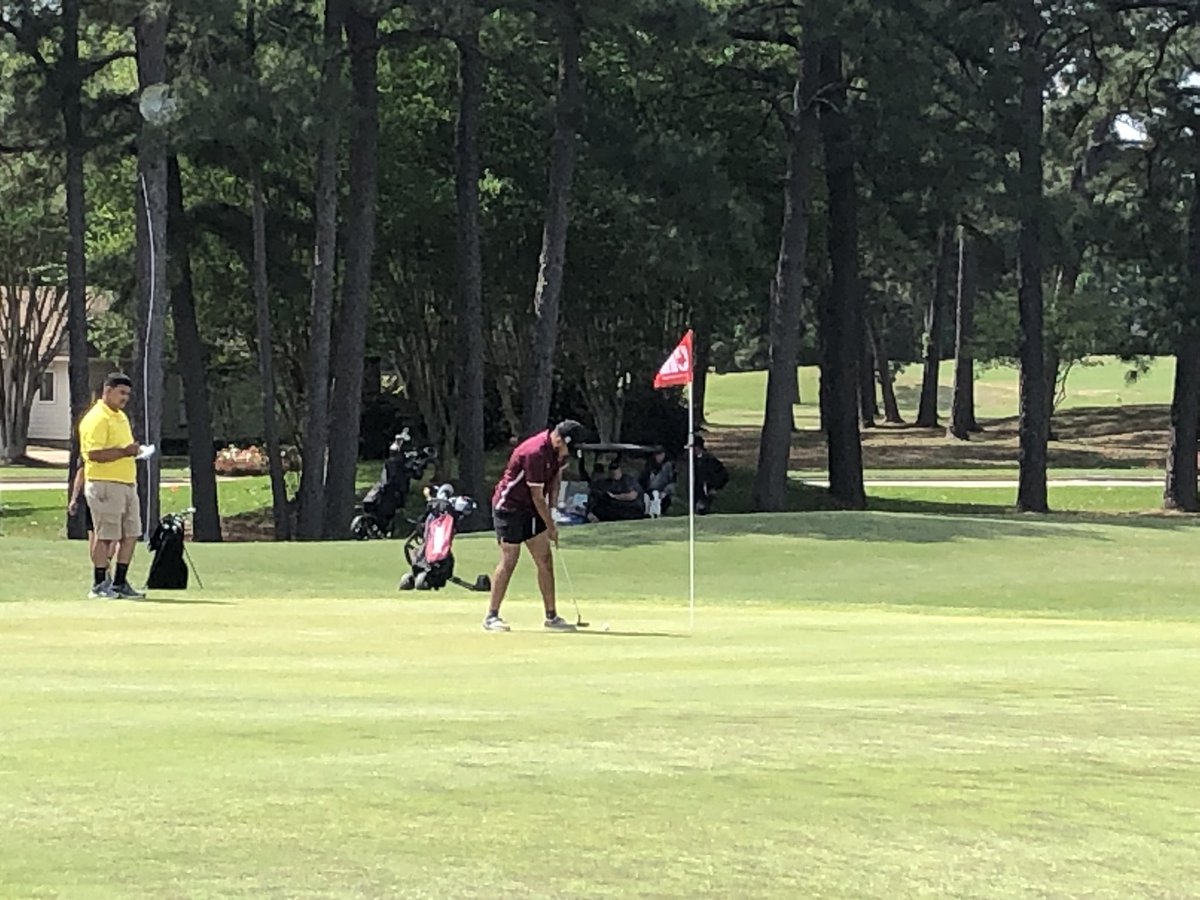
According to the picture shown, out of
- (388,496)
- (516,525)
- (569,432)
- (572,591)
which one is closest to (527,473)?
(516,525)

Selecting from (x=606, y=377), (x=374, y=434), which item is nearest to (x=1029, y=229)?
(x=606, y=377)

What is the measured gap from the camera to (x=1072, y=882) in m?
5.56

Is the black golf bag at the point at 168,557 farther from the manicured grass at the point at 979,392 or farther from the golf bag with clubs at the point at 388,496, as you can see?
the manicured grass at the point at 979,392

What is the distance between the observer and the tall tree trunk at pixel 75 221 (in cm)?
3259

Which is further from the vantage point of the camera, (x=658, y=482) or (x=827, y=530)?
(x=658, y=482)

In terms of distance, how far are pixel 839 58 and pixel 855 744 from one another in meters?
29.6

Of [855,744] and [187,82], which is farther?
[187,82]

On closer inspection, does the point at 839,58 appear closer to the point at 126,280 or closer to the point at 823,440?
the point at 126,280

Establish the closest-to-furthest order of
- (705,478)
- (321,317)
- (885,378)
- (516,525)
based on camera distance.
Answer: (516,525), (321,317), (705,478), (885,378)

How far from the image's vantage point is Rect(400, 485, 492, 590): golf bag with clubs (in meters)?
19.0

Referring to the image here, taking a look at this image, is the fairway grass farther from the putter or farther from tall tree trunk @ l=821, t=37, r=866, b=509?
tall tree trunk @ l=821, t=37, r=866, b=509

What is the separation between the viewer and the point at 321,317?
32.9 meters

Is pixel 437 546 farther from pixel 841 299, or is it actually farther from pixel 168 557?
pixel 841 299

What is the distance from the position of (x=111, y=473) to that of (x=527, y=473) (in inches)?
168
